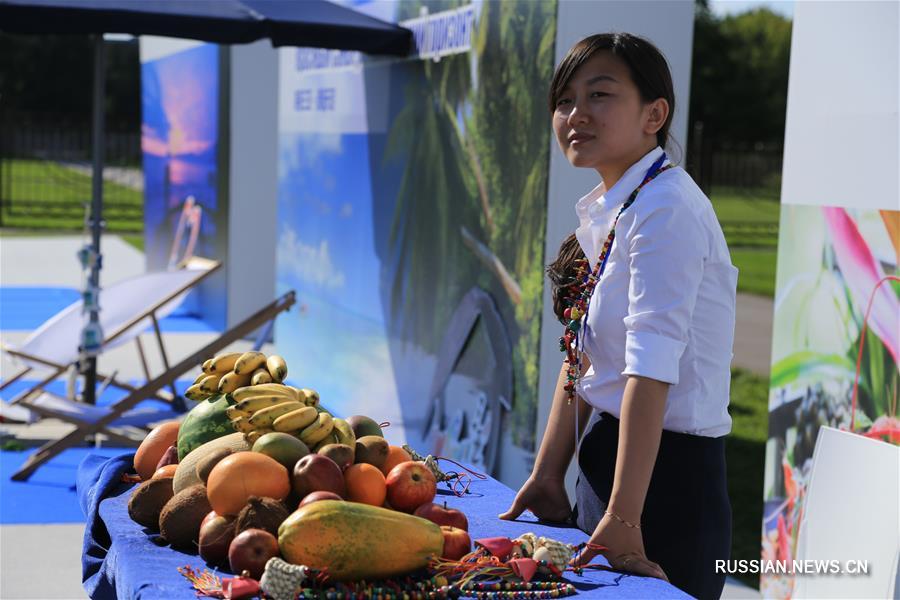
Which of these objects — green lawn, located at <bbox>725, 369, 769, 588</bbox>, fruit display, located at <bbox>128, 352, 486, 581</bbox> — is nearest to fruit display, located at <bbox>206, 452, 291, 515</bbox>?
fruit display, located at <bbox>128, 352, 486, 581</bbox>

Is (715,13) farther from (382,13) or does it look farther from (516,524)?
(516,524)

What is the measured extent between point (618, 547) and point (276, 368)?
0.90m

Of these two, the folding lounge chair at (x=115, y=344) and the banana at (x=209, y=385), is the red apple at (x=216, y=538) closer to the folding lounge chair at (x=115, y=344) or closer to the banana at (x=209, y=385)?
the banana at (x=209, y=385)

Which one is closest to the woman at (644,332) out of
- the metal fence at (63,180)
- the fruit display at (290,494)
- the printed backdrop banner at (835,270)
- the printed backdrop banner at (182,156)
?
the fruit display at (290,494)

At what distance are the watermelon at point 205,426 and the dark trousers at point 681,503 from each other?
744 mm

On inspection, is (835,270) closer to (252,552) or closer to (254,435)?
(254,435)

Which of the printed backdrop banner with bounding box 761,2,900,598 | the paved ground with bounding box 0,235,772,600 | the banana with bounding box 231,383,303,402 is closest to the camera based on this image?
the banana with bounding box 231,383,303,402

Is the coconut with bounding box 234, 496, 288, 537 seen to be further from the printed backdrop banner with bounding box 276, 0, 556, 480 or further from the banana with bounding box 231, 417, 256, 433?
the printed backdrop banner with bounding box 276, 0, 556, 480

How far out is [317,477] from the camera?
2.02 m

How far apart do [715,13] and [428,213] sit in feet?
131

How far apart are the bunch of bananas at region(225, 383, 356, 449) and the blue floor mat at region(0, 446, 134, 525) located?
3.36m

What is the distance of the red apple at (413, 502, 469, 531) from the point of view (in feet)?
6.83

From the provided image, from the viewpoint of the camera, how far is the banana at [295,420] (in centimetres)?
220

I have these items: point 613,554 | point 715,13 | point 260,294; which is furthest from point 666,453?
point 715,13
